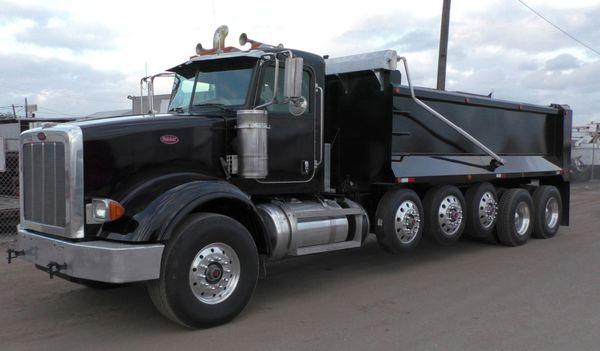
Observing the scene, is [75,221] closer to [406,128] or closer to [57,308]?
[57,308]

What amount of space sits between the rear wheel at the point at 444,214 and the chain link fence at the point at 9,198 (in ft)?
21.4

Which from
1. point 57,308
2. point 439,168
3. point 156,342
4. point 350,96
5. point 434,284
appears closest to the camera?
point 156,342

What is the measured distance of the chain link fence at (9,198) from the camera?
9367mm

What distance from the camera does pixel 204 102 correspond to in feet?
19.1

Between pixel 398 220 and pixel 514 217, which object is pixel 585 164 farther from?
pixel 398 220

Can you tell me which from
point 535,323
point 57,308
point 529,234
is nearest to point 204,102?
point 57,308

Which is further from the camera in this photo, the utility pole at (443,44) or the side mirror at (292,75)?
the utility pole at (443,44)

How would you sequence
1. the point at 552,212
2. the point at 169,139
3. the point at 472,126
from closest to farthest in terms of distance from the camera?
the point at 169,139, the point at 472,126, the point at 552,212

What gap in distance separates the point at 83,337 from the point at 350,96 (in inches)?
165

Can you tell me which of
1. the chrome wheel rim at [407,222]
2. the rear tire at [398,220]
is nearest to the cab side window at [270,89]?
the rear tire at [398,220]

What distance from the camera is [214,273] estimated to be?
15.8ft

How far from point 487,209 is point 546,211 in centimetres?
212

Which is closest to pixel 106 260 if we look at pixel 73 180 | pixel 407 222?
pixel 73 180

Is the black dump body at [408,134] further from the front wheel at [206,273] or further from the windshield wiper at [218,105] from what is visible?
the front wheel at [206,273]
